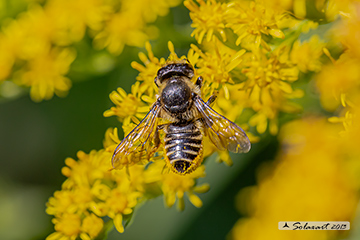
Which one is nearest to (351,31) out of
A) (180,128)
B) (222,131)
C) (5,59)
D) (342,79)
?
(342,79)

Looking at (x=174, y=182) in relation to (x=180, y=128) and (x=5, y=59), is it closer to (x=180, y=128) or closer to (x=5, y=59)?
(x=180, y=128)

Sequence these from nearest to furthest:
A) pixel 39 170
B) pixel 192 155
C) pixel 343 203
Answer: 1. pixel 192 155
2. pixel 343 203
3. pixel 39 170

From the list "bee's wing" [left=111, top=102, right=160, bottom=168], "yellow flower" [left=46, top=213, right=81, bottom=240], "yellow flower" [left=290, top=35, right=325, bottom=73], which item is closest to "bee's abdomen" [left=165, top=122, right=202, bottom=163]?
"bee's wing" [left=111, top=102, right=160, bottom=168]

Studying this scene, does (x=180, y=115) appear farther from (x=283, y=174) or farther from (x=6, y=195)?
(x=6, y=195)

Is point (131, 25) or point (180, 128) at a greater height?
point (131, 25)

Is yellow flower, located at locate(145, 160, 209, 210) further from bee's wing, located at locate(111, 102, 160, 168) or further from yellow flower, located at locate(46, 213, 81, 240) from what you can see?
yellow flower, located at locate(46, 213, 81, 240)

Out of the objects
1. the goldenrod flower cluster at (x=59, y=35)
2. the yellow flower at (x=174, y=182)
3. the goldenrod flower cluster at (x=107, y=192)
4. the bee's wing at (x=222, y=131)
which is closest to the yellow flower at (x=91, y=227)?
the goldenrod flower cluster at (x=107, y=192)

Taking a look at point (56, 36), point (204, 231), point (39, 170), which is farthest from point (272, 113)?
point (39, 170)
